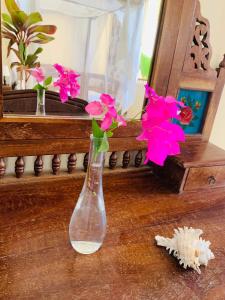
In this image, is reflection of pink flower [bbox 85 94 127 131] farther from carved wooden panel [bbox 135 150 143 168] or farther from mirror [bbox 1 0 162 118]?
carved wooden panel [bbox 135 150 143 168]

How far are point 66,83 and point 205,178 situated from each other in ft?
1.98

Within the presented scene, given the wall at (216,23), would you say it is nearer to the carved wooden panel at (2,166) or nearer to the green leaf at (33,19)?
the green leaf at (33,19)

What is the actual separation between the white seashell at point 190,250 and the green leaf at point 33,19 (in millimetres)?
669

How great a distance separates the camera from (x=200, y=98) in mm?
1054

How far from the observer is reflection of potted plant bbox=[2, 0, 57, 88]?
651 mm

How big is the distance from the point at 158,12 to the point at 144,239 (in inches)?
28.1

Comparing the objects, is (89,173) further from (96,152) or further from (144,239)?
(144,239)

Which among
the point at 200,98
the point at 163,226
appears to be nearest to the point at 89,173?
the point at 163,226

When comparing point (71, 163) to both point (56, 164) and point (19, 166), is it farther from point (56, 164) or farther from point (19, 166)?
point (19, 166)

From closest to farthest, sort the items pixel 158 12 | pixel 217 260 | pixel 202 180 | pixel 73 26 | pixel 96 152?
pixel 96 152 → pixel 217 260 → pixel 73 26 → pixel 158 12 → pixel 202 180

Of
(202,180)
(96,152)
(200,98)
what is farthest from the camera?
(200,98)

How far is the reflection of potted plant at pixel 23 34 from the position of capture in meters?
0.65

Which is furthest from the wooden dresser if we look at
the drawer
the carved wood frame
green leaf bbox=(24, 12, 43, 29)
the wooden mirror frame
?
green leaf bbox=(24, 12, 43, 29)

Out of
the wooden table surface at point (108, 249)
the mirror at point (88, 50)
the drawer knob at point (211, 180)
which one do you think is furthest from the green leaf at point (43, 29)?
the drawer knob at point (211, 180)
